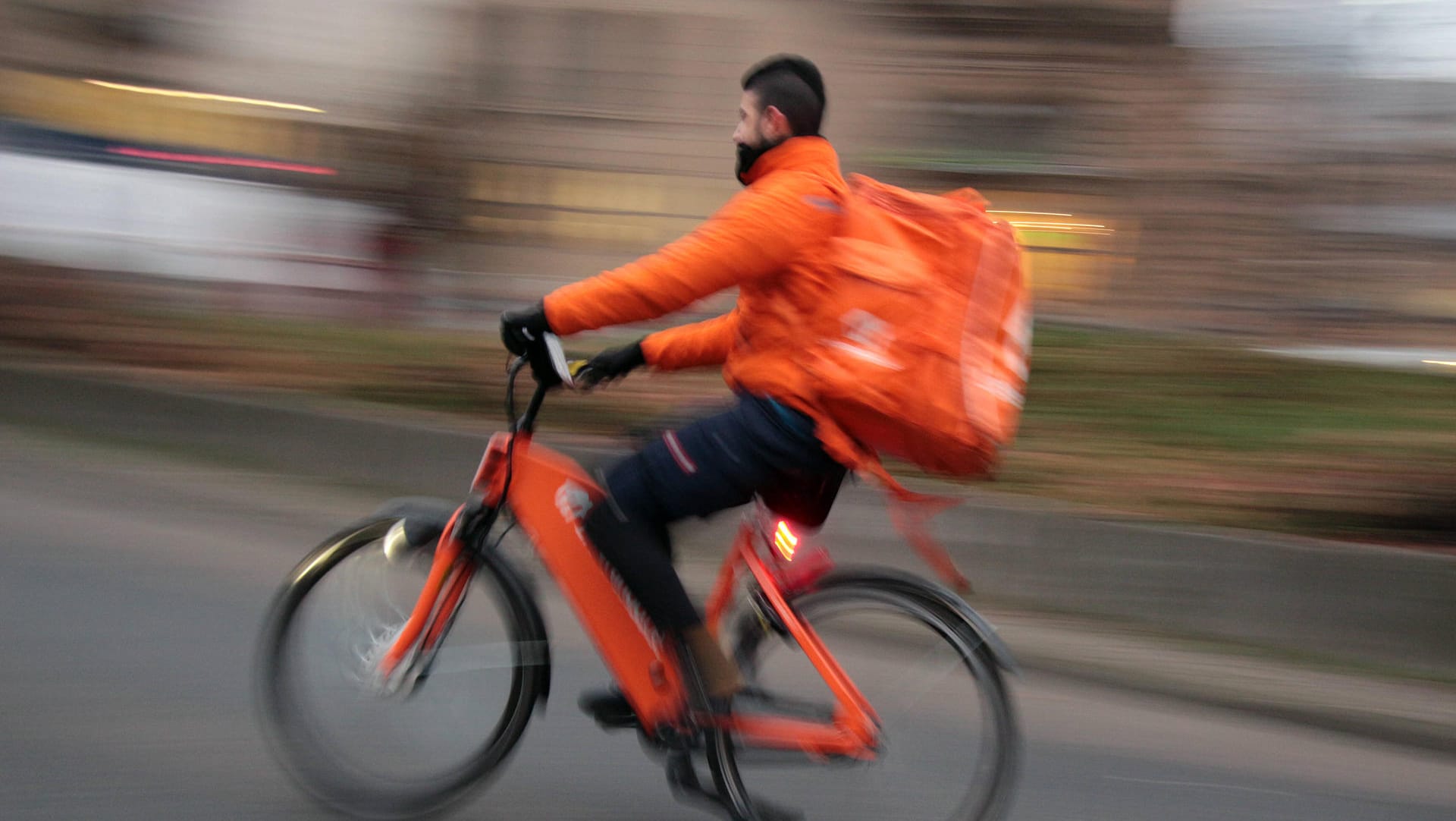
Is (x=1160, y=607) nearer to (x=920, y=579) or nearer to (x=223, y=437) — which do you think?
(x=920, y=579)

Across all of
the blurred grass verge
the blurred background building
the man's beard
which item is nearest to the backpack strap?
the man's beard

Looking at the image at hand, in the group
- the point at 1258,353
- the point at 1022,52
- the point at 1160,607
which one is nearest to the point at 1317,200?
the point at 1258,353

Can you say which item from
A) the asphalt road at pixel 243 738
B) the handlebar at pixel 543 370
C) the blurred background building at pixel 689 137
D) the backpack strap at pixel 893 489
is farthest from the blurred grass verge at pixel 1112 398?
the backpack strap at pixel 893 489

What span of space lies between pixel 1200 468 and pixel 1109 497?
0.43 metres

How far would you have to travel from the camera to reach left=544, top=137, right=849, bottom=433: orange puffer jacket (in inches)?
116

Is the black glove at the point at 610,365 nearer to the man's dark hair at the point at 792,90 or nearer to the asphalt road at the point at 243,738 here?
the man's dark hair at the point at 792,90

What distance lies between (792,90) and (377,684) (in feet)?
5.47

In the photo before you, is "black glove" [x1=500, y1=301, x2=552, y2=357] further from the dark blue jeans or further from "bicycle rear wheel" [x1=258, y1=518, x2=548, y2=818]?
"bicycle rear wheel" [x1=258, y1=518, x2=548, y2=818]

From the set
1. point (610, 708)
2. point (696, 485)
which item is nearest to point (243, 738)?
point (610, 708)

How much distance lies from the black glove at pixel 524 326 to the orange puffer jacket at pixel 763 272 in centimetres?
2

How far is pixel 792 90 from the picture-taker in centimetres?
307

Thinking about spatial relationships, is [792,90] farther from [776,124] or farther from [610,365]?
[610,365]

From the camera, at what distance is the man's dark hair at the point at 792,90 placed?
307 cm

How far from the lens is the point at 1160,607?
535cm
